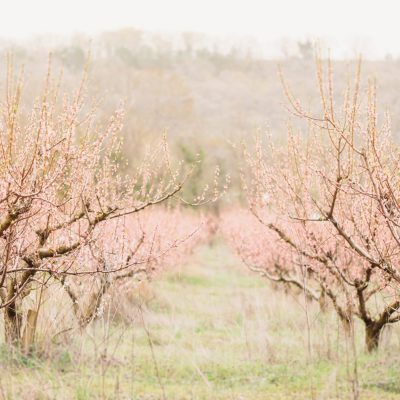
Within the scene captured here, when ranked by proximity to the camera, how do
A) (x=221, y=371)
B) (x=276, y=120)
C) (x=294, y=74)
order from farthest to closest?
(x=294, y=74) < (x=276, y=120) < (x=221, y=371)

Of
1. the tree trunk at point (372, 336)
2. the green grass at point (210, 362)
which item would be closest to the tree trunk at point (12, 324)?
the green grass at point (210, 362)

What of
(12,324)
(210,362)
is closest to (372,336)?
(210,362)

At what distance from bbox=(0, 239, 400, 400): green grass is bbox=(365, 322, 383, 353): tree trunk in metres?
0.15

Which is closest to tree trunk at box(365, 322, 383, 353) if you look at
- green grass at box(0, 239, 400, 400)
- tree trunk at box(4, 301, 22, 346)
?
green grass at box(0, 239, 400, 400)

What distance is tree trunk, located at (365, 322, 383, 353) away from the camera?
841 cm

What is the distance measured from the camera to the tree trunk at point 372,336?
8414 mm

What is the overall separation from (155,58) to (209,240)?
50856mm

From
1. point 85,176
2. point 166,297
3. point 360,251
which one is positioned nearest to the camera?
point 360,251

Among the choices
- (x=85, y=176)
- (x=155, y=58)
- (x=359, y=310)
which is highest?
(x=155, y=58)

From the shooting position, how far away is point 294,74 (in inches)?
2867

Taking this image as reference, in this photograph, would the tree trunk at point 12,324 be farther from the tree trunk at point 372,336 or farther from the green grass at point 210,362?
the tree trunk at point 372,336

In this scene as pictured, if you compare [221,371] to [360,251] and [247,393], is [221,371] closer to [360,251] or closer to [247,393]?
[247,393]

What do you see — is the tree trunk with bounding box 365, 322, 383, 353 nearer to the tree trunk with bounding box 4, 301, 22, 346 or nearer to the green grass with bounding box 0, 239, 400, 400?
the green grass with bounding box 0, 239, 400, 400

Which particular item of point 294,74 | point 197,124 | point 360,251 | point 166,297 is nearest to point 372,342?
point 360,251
